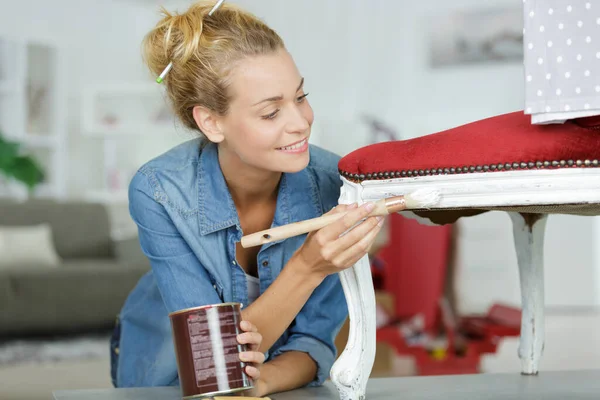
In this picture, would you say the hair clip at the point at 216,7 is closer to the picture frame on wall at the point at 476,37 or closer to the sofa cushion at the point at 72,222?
the sofa cushion at the point at 72,222

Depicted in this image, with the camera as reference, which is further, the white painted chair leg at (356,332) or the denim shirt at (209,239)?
the denim shirt at (209,239)

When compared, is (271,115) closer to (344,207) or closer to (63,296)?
(344,207)

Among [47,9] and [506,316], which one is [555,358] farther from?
[47,9]

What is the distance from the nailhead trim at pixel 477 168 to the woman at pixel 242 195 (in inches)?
2.3

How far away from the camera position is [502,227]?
17.6 feet

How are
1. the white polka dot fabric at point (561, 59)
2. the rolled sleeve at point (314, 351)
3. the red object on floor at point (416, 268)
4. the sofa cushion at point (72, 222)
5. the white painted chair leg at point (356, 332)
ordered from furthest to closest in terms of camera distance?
1. the sofa cushion at point (72, 222)
2. the red object on floor at point (416, 268)
3. the rolled sleeve at point (314, 351)
4. the white painted chair leg at point (356, 332)
5. the white polka dot fabric at point (561, 59)

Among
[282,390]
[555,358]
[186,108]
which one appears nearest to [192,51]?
[186,108]

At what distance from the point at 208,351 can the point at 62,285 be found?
2602 mm

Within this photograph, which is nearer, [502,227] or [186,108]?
[186,108]

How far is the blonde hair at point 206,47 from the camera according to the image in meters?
1.22

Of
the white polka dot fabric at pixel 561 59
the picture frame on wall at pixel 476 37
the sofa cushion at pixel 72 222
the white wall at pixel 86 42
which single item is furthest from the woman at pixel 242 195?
the white wall at pixel 86 42

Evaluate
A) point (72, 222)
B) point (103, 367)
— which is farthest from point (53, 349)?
point (72, 222)

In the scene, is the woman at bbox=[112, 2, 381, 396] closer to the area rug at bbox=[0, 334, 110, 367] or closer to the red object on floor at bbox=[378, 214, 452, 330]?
the area rug at bbox=[0, 334, 110, 367]

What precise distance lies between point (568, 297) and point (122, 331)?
15.2 ft
